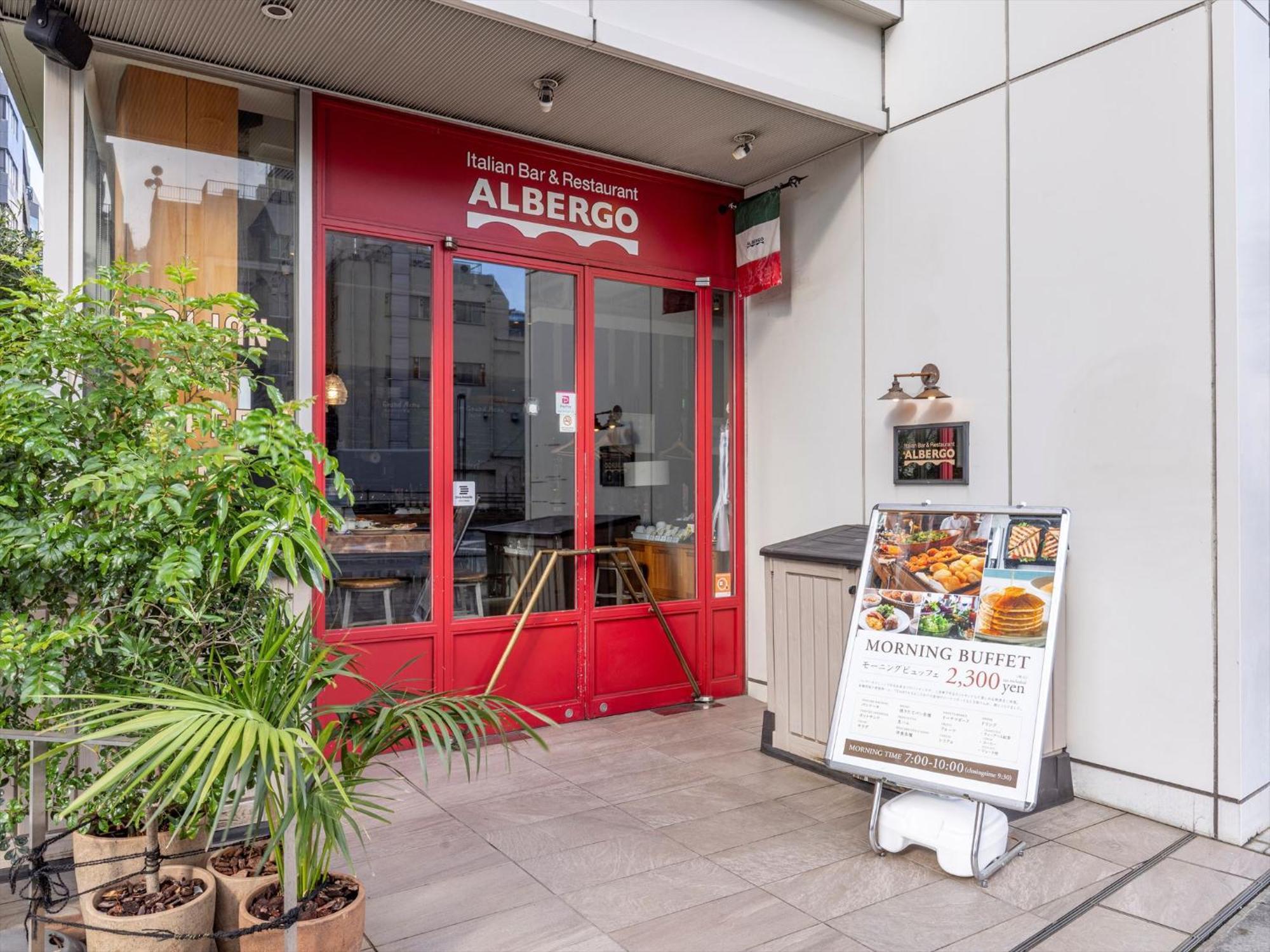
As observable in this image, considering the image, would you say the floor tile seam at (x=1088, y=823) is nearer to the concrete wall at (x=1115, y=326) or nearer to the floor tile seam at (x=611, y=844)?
the concrete wall at (x=1115, y=326)

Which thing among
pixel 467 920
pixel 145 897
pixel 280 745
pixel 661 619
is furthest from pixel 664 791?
pixel 280 745

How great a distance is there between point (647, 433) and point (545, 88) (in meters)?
1.96

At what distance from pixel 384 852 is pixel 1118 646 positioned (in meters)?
2.97

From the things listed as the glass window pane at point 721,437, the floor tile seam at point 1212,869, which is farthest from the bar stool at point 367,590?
the floor tile seam at point 1212,869

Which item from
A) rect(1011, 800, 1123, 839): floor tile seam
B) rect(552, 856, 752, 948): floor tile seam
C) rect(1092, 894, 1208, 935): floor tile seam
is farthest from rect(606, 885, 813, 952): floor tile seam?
rect(1011, 800, 1123, 839): floor tile seam

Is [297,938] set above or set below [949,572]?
below

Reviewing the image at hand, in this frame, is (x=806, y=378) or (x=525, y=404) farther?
(x=806, y=378)

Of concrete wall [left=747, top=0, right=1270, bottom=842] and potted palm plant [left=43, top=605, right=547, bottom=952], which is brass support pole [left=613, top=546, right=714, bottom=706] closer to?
concrete wall [left=747, top=0, right=1270, bottom=842]

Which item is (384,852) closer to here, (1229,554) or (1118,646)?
(1118,646)

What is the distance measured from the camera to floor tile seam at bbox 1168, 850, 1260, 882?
10.1 feet

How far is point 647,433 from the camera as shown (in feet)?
17.2

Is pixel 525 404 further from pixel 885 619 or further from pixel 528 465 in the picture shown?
pixel 885 619

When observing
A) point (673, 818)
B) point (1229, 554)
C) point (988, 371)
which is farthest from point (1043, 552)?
point (673, 818)

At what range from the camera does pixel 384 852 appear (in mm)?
3246
